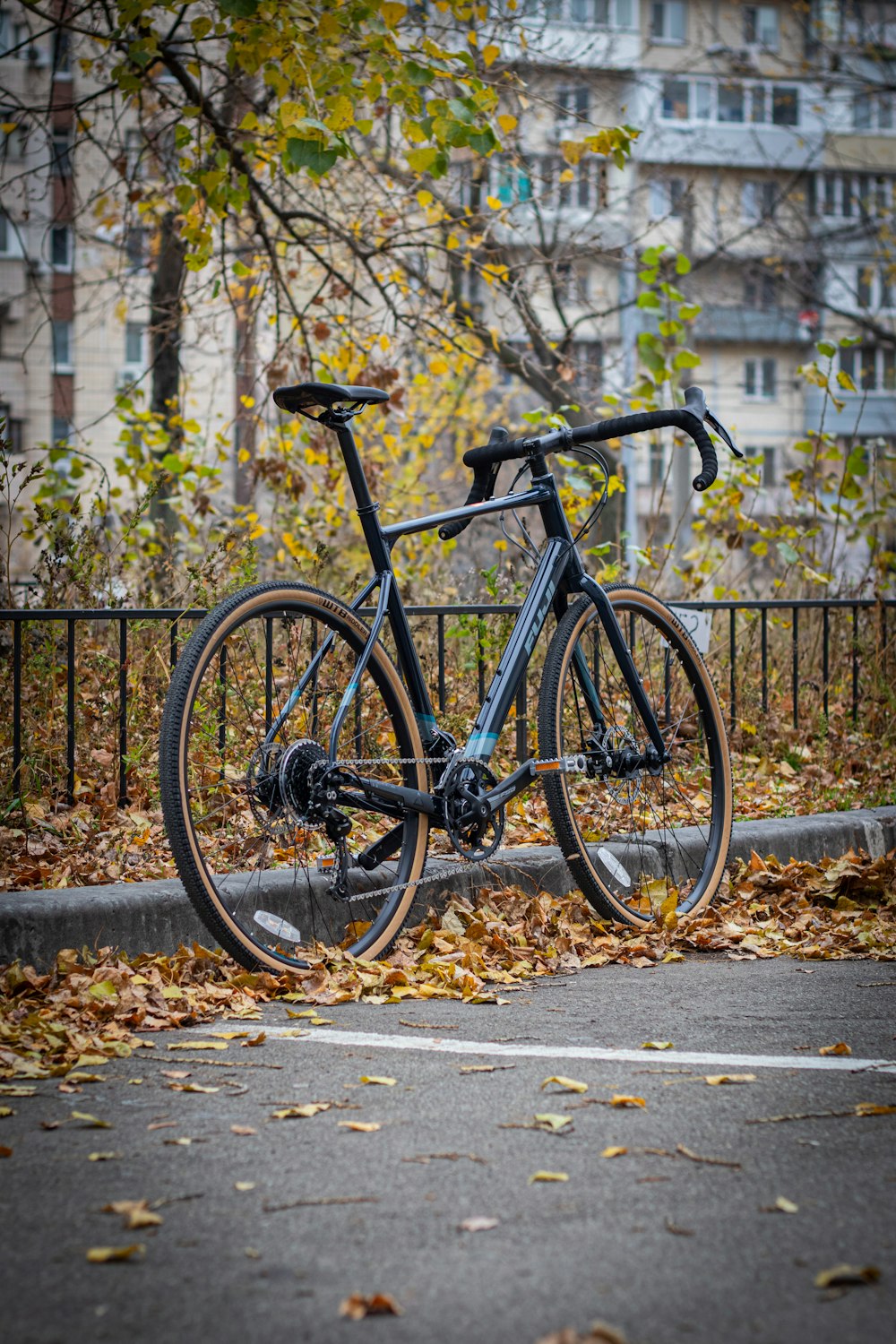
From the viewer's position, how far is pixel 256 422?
9203 millimetres

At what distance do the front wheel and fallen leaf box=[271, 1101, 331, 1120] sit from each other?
5.57ft

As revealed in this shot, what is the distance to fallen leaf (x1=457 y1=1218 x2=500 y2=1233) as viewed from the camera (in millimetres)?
2307

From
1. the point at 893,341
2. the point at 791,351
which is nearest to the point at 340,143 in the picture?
the point at 893,341

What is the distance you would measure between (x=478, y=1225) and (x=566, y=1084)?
82cm

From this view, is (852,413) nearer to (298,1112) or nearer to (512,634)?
(512,634)

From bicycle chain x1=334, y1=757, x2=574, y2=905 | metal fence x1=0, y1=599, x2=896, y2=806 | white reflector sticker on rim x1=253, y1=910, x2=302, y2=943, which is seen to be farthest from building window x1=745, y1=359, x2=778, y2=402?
white reflector sticker on rim x1=253, y1=910, x2=302, y2=943

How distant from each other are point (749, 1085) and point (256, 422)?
6.82 meters

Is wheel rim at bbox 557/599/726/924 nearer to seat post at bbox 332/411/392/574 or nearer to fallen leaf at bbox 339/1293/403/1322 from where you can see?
seat post at bbox 332/411/392/574

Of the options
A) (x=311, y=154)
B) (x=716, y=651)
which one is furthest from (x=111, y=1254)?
(x=716, y=651)

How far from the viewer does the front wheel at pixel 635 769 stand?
15.1ft

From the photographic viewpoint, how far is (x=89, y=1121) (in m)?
2.85

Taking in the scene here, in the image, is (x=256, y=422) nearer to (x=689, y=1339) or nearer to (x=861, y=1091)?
(x=861, y=1091)

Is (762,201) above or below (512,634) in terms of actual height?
above

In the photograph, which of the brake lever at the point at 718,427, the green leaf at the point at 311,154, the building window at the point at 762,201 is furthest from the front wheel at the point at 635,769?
the building window at the point at 762,201
